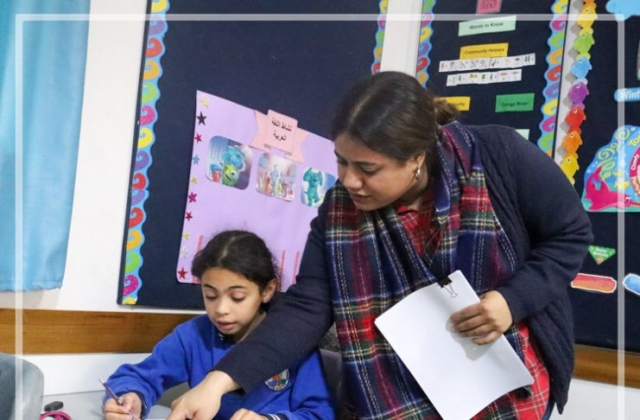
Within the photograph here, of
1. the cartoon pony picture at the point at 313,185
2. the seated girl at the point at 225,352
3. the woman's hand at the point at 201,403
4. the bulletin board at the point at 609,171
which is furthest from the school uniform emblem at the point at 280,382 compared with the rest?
the bulletin board at the point at 609,171

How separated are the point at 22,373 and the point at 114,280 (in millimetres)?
652

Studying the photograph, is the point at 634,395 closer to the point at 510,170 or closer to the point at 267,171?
the point at 510,170

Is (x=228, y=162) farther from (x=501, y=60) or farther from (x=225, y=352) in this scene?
(x=501, y=60)

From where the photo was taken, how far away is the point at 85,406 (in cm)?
123

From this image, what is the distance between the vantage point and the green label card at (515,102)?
174 centimetres

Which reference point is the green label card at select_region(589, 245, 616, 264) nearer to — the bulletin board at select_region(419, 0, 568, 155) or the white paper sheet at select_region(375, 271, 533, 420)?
the bulletin board at select_region(419, 0, 568, 155)

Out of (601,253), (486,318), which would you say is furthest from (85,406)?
(601,253)

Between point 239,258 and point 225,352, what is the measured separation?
0.68 feet

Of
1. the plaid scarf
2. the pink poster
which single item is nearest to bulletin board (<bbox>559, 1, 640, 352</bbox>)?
the plaid scarf

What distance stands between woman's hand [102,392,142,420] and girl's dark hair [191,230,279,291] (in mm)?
295

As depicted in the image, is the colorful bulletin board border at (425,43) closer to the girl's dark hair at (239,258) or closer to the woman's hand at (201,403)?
the girl's dark hair at (239,258)

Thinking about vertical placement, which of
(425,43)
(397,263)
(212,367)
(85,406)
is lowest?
(85,406)

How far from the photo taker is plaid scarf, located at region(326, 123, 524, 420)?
39.6 inches

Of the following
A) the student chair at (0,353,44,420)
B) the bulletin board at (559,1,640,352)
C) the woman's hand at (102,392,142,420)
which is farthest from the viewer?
the bulletin board at (559,1,640,352)
